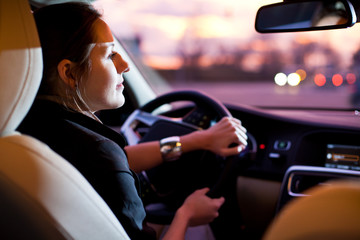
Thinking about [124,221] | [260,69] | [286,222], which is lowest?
[260,69]

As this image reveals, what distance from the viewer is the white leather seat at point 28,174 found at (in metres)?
1.22

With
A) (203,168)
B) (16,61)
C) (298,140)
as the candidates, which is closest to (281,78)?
(298,140)

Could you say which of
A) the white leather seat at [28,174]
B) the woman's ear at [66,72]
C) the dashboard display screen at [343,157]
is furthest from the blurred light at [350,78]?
the white leather seat at [28,174]

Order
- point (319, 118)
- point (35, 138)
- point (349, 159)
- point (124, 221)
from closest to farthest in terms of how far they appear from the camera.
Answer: point (35, 138) < point (124, 221) < point (349, 159) < point (319, 118)

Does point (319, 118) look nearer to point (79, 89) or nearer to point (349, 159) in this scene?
point (349, 159)

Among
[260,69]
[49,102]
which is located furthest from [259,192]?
[260,69]

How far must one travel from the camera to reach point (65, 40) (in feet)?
5.13

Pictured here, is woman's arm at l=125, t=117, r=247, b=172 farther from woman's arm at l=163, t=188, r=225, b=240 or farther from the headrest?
the headrest

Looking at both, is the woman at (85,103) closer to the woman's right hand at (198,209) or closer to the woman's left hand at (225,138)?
the woman's right hand at (198,209)

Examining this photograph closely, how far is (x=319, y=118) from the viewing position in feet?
9.47

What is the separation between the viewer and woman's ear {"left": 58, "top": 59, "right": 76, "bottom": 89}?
5.22 ft

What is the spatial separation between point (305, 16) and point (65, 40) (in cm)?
117

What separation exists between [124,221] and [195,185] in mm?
1093

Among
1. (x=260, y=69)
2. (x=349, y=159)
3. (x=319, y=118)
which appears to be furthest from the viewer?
(x=260, y=69)
